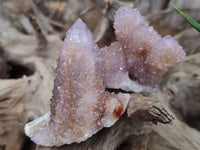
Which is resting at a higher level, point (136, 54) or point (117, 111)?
point (136, 54)

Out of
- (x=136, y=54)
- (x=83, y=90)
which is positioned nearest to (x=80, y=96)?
(x=83, y=90)

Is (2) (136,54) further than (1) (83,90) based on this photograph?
Yes

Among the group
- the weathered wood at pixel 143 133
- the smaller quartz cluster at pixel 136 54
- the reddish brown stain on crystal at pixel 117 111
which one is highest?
the smaller quartz cluster at pixel 136 54

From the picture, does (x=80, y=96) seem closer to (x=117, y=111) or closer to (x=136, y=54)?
(x=117, y=111)

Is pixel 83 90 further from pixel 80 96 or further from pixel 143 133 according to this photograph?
pixel 143 133

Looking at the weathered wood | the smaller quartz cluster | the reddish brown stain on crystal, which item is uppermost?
the smaller quartz cluster

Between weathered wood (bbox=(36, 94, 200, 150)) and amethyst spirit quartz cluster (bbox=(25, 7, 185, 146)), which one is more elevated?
amethyst spirit quartz cluster (bbox=(25, 7, 185, 146))

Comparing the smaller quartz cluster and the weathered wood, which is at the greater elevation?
the smaller quartz cluster

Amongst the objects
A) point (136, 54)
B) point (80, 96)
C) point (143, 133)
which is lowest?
point (143, 133)

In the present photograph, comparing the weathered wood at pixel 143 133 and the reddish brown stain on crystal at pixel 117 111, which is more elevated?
the reddish brown stain on crystal at pixel 117 111

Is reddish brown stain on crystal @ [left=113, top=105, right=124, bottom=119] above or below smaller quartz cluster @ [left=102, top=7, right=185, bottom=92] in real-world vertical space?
below

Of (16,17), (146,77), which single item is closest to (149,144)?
(146,77)
